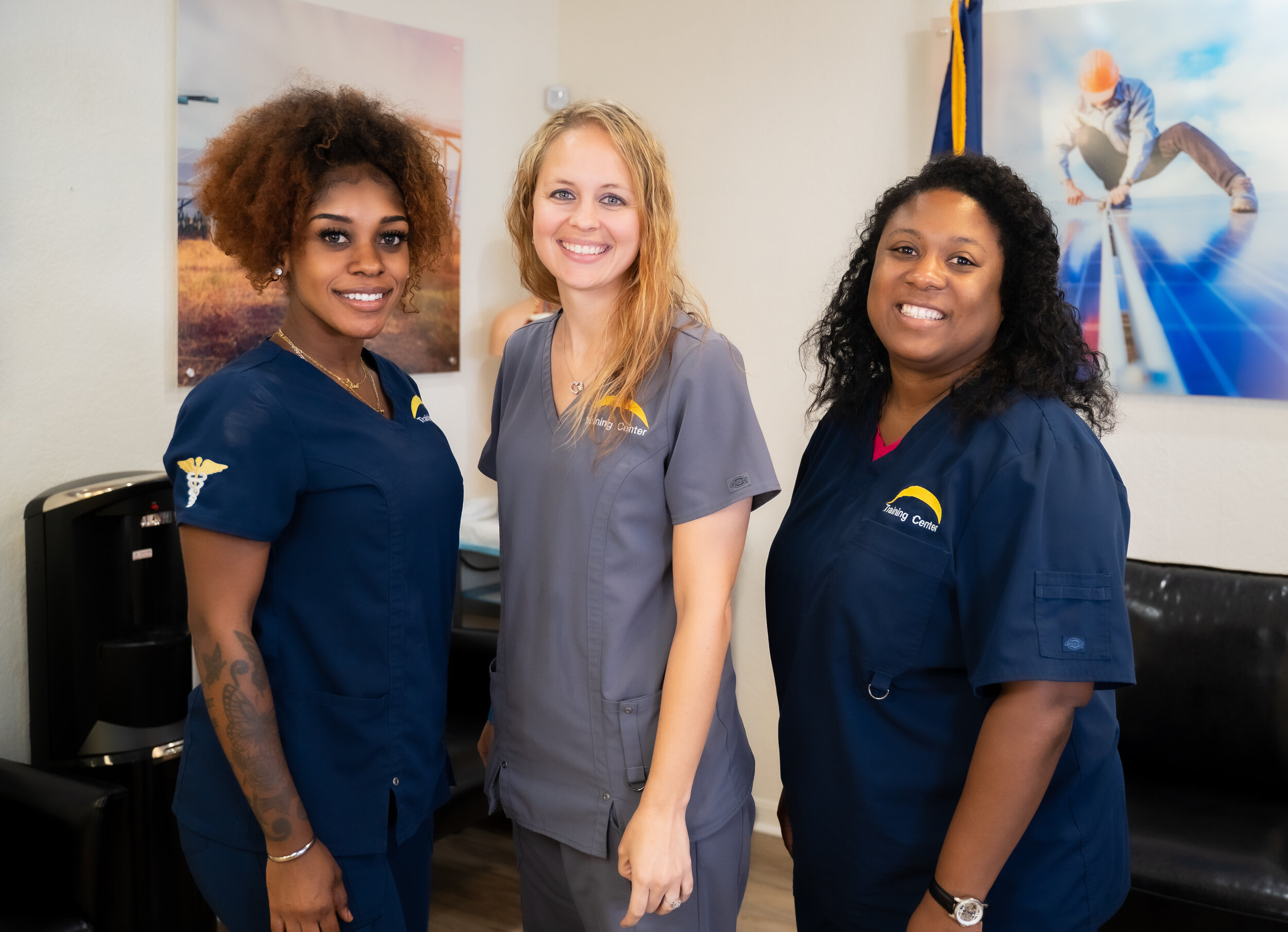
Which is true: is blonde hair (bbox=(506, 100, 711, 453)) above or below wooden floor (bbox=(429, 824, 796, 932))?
above

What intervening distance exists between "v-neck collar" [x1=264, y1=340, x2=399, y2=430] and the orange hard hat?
2.04 metres

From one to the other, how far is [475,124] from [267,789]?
8.12ft

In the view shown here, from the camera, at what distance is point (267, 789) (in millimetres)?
1265

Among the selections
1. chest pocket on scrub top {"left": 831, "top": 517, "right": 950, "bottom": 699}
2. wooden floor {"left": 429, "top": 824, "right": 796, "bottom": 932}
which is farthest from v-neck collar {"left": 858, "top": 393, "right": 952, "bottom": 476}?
wooden floor {"left": 429, "top": 824, "right": 796, "bottom": 932}

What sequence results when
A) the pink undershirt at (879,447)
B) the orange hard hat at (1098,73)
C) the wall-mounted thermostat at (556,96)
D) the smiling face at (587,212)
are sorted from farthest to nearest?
the wall-mounted thermostat at (556,96)
the orange hard hat at (1098,73)
the pink undershirt at (879,447)
the smiling face at (587,212)

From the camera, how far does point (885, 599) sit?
1347 millimetres

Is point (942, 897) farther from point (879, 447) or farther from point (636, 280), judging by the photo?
point (636, 280)

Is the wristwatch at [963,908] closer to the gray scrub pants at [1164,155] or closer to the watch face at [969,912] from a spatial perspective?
the watch face at [969,912]

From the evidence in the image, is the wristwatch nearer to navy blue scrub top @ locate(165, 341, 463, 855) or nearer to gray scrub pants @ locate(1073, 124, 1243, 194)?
navy blue scrub top @ locate(165, 341, 463, 855)

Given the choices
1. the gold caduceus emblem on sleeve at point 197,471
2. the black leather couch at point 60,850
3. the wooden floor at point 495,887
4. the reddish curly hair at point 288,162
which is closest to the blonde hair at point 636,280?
the reddish curly hair at point 288,162

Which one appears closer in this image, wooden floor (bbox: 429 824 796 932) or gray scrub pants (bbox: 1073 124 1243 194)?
gray scrub pants (bbox: 1073 124 1243 194)

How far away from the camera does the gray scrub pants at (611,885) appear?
129 centimetres

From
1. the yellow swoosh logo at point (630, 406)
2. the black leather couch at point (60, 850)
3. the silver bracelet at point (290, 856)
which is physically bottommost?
the black leather couch at point (60, 850)

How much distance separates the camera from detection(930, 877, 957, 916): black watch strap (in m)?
1.26
